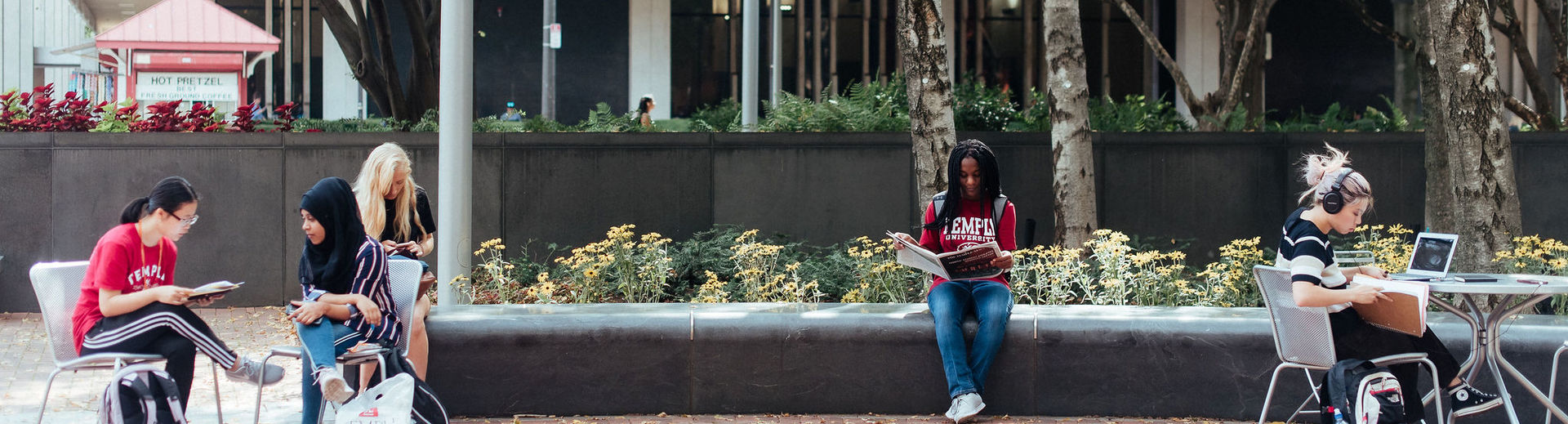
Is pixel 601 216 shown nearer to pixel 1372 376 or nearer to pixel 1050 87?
pixel 1050 87

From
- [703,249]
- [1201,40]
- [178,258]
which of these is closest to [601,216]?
[703,249]

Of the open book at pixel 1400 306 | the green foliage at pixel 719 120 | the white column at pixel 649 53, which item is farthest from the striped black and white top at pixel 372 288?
the white column at pixel 649 53

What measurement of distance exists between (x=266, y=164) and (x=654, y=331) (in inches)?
218

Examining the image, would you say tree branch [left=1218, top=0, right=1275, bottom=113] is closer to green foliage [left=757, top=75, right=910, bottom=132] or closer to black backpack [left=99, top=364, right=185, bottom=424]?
green foliage [left=757, top=75, right=910, bottom=132]

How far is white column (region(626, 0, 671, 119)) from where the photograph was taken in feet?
83.8

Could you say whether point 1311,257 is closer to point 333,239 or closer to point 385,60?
point 333,239

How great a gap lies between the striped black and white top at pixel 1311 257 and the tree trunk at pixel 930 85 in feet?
11.9

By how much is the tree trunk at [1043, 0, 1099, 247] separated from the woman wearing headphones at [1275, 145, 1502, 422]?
11.7 ft

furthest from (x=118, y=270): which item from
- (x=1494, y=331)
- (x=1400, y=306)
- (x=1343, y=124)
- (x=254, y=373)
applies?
(x=1343, y=124)

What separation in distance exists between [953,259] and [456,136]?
3.26 metres

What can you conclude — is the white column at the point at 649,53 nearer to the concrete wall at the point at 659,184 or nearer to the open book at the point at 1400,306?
the concrete wall at the point at 659,184

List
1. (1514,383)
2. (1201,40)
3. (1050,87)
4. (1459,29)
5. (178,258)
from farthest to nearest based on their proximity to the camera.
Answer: (1201,40) → (178,258) → (1050,87) → (1459,29) → (1514,383)

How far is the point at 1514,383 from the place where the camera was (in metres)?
5.81

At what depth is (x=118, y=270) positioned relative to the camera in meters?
4.76
